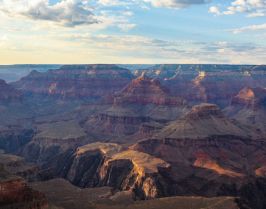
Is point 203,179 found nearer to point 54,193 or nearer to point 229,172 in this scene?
point 229,172

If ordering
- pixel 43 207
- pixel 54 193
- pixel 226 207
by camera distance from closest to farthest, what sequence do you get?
1. pixel 43 207
2. pixel 226 207
3. pixel 54 193

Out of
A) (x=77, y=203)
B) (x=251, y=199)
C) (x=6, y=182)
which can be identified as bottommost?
(x=251, y=199)

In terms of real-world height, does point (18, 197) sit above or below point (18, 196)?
below

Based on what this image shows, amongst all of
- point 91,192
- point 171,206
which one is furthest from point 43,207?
point 91,192

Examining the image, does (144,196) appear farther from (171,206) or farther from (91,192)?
(171,206)

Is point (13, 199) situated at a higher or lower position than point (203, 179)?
higher

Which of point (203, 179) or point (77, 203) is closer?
point (77, 203)

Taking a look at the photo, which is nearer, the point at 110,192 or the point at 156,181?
the point at 110,192

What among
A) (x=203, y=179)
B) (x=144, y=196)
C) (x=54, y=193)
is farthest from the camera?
(x=203, y=179)

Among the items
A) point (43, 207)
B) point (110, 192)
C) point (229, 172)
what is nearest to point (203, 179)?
point (229, 172)
